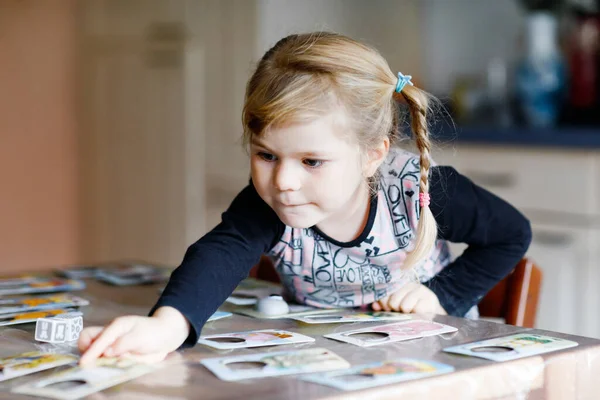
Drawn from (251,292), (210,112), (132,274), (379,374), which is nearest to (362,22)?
(210,112)

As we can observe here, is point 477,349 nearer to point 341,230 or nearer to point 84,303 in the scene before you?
point 341,230

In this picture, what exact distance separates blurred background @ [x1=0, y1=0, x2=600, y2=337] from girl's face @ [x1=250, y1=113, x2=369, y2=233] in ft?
4.73

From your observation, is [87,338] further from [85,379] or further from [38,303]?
[38,303]

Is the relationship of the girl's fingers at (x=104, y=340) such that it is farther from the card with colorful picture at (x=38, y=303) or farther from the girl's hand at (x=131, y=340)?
the card with colorful picture at (x=38, y=303)

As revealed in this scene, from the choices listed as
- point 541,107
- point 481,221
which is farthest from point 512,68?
point 481,221

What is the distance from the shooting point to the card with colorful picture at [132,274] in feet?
4.48

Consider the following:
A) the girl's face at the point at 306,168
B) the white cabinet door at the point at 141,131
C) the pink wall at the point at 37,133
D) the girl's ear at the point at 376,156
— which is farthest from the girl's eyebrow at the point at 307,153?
the pink wall at the point at 37,133

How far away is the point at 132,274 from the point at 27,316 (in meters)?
0.36

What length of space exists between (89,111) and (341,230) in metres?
2.47

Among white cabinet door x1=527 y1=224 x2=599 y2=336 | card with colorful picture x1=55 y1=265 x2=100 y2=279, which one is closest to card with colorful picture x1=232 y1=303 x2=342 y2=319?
card with colorful picture x1=55 y1=265 x2=100 y2=279

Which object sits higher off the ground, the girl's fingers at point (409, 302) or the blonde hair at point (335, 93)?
the blonde hair at point (335, 93)

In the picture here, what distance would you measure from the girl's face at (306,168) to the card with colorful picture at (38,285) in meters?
0.40

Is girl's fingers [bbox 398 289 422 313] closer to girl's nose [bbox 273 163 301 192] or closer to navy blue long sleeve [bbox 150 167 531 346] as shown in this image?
navy blue long sleeve [bbox 150 167 531 346]

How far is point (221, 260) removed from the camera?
109cm
